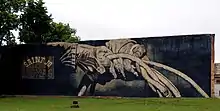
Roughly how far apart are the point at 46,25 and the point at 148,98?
811 cm

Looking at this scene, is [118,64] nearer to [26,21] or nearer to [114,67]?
[114,67]

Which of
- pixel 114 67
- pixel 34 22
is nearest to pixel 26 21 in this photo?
pixel 34 22

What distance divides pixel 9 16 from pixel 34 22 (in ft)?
7.93

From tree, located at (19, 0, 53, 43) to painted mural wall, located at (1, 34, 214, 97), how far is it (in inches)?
35.8

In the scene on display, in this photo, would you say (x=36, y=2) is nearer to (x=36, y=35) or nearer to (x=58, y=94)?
(x=36, y=35)

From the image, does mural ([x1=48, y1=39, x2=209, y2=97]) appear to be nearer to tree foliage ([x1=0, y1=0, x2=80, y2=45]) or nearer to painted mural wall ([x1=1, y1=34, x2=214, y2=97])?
painted mural wall ([x1=1, y1=34, x2=214, y2=97])

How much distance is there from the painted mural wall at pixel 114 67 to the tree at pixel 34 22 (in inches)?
35.8

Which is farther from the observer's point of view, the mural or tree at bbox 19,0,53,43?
tree at bbox 19,0,53,43

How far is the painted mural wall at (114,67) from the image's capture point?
22.2 m

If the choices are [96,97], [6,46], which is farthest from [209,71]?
[6,46]

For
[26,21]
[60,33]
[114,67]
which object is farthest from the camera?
[60,33]

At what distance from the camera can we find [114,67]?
2377cm

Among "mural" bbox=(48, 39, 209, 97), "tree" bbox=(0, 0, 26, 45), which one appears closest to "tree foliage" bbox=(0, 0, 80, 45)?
"tree" bbox=(0, 0, 26, 45)

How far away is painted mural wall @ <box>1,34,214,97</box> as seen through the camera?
2217 centimetres
